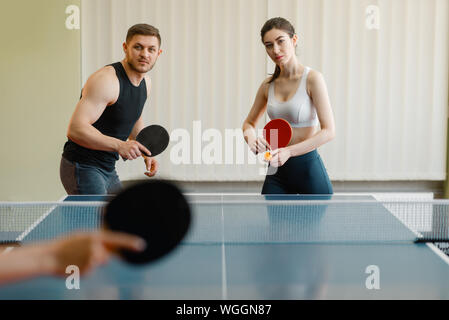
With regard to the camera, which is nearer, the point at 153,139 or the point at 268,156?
the point at 268,156

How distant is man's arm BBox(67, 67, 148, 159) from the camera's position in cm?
252

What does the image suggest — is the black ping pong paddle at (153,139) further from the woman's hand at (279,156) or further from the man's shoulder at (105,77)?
the woman's hand at (279,156)

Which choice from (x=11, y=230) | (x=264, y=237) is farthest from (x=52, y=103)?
(x=264, y=237)

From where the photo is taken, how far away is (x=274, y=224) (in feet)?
6.86

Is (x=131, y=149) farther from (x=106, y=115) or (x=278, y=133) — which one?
(x=278, y=133)

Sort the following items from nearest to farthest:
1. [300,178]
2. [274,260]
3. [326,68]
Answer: [274,260] → [300,178] → [326,68]

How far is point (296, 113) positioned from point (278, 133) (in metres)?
0.20

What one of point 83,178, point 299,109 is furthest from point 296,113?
point 83,178

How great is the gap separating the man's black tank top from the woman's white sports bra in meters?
0.75

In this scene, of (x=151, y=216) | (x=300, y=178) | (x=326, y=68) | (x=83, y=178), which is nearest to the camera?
(x=151, y=216)

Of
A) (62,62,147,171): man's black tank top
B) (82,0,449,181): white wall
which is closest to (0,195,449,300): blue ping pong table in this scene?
(62,62,147,171): man's black tank top

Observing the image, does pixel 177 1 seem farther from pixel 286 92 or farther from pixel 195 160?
pixel 286 92

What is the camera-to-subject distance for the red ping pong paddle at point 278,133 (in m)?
2.68
